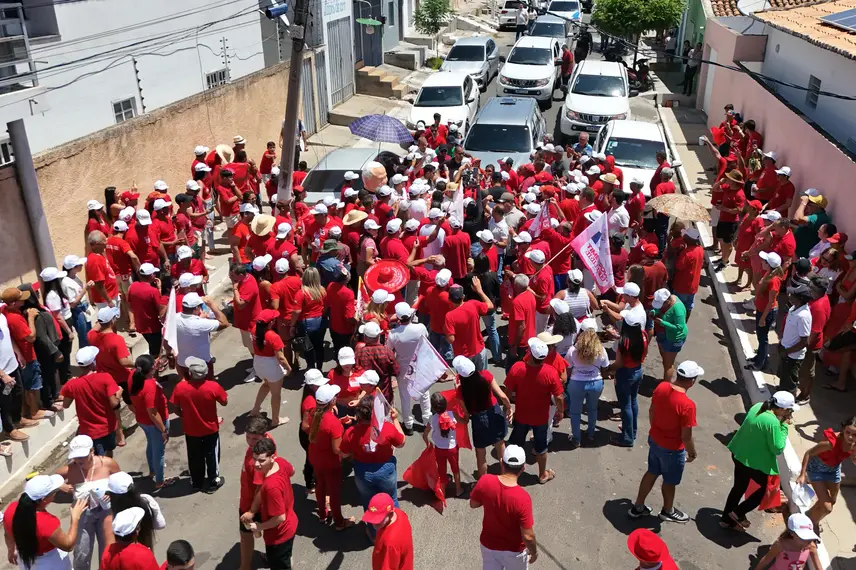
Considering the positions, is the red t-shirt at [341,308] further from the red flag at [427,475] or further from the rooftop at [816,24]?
the rooftop at [816,24]

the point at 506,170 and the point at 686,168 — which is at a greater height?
the point at 506,170

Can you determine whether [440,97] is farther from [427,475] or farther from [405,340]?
[427,475]

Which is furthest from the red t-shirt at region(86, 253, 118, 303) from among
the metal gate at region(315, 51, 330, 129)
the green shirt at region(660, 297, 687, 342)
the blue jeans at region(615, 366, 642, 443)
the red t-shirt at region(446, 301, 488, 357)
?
the metal gate at region(315, 51, 330, 129)

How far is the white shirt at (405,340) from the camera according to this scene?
24.5 feet

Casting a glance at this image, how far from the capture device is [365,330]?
7.16 metres

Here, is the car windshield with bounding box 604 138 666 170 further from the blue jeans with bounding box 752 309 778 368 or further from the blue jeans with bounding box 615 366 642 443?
the blue jeans with bounding box 615 366 642 443

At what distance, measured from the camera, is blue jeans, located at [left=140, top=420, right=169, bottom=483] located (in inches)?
272

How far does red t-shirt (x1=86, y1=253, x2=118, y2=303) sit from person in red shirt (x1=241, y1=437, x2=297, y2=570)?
4.60m

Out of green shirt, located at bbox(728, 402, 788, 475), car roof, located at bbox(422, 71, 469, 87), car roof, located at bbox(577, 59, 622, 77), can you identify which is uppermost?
car roof, located at bbox(577, 59, 622, 77)

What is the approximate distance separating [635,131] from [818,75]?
3.60 m

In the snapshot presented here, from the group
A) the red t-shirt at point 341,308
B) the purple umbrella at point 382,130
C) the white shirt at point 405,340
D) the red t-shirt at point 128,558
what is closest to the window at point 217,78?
the purple umbrella at point 382,130

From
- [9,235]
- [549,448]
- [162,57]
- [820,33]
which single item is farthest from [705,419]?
[162,57]

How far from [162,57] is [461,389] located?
1171 centimetres

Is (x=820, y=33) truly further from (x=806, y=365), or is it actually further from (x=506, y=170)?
(x=806, y=365)
